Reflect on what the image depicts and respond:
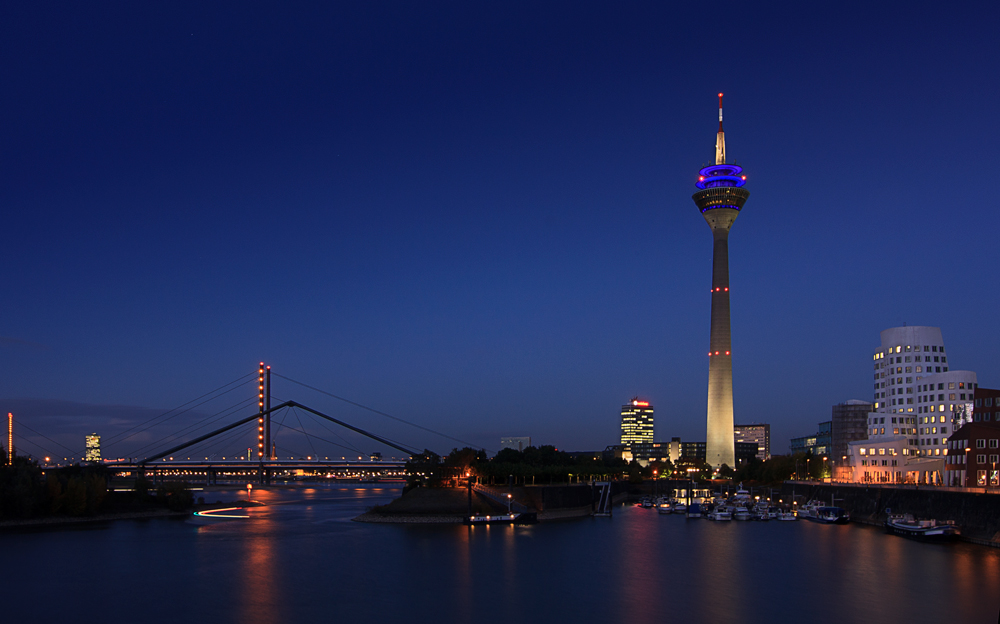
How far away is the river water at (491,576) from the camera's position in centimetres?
2039

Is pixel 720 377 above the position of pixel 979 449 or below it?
above

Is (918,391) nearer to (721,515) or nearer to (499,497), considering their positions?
(721,515)

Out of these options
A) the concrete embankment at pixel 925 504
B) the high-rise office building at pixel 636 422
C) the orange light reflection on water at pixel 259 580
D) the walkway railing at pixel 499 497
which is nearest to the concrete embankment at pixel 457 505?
the walkway railing at pixel 499 497

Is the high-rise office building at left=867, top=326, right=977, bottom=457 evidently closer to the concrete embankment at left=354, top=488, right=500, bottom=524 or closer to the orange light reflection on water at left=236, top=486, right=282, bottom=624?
the concrete embankment at left=354, top=488, right=500, bottom=524

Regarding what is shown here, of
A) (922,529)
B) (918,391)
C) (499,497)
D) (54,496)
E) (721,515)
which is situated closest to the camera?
(922,529)

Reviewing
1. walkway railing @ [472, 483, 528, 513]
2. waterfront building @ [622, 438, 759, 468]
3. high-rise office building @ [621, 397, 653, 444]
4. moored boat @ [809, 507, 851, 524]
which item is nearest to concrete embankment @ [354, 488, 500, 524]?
walkway railing @ [472, 483, 528, 513]

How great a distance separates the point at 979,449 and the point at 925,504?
435 centimetres

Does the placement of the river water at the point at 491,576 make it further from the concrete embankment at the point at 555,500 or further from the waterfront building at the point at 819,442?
the waterfront building at the point at 819,442

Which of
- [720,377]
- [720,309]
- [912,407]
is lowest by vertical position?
[912,407]

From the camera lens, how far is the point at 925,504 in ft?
112

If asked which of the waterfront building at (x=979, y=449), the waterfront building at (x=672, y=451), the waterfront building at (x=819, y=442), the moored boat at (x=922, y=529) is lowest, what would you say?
the waterfront building at (x=672, y=451)

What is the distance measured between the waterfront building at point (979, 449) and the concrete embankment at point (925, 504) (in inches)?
73.5

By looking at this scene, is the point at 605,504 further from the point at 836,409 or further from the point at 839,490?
the point at 836,409

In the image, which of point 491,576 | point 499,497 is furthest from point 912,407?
point 491,576
